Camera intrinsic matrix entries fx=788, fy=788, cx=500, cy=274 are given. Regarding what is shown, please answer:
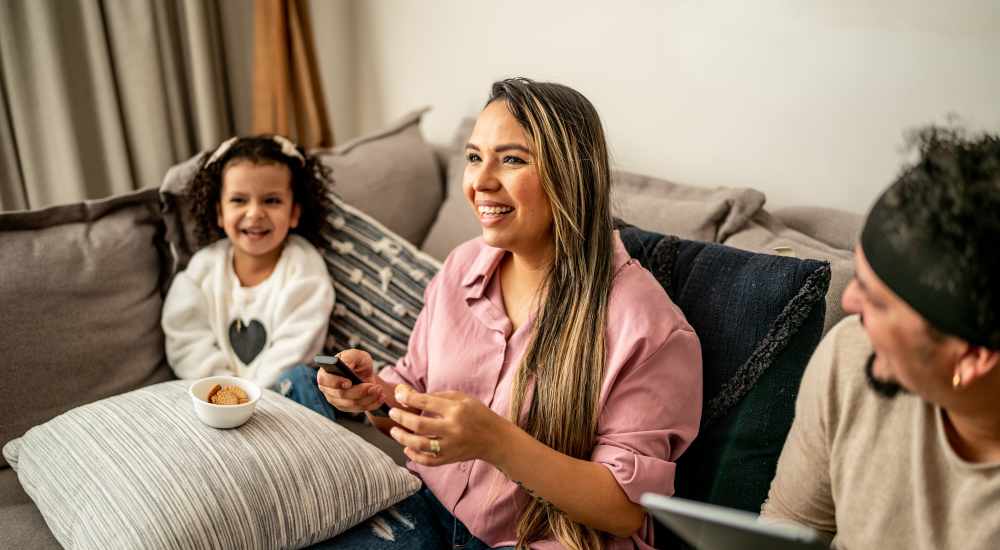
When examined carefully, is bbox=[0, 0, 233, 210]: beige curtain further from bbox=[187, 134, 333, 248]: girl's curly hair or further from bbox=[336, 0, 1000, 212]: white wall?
bbox=[336, 0, 1000, 212]: white wall

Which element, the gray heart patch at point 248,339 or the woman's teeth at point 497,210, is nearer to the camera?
the woman's teeth at point 497,210

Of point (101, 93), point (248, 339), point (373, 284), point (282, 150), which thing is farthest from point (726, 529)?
point (101, 93)

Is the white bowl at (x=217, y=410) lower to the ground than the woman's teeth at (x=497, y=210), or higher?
lower

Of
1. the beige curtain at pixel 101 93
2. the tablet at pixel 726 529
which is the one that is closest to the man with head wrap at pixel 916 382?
the tablet at pixel 726 529

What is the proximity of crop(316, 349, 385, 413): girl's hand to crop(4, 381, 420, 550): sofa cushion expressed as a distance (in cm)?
9

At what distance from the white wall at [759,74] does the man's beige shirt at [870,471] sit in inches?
28.5

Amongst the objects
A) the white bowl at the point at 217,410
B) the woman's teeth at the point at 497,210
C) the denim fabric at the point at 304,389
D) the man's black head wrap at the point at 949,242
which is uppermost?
the man's black head wrap at the point at 949,242

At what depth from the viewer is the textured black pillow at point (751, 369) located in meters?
1.27

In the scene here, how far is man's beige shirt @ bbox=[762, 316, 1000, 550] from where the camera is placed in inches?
36.4

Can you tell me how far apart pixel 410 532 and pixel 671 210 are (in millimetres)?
813

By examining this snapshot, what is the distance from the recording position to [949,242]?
767 millimetres

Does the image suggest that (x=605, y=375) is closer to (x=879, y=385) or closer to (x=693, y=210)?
(x=879, y=385)

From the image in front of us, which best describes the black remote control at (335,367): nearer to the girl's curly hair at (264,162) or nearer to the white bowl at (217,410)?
the white bowl at (217,410)

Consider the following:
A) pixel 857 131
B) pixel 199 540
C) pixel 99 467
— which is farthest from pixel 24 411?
pixel 857 131
